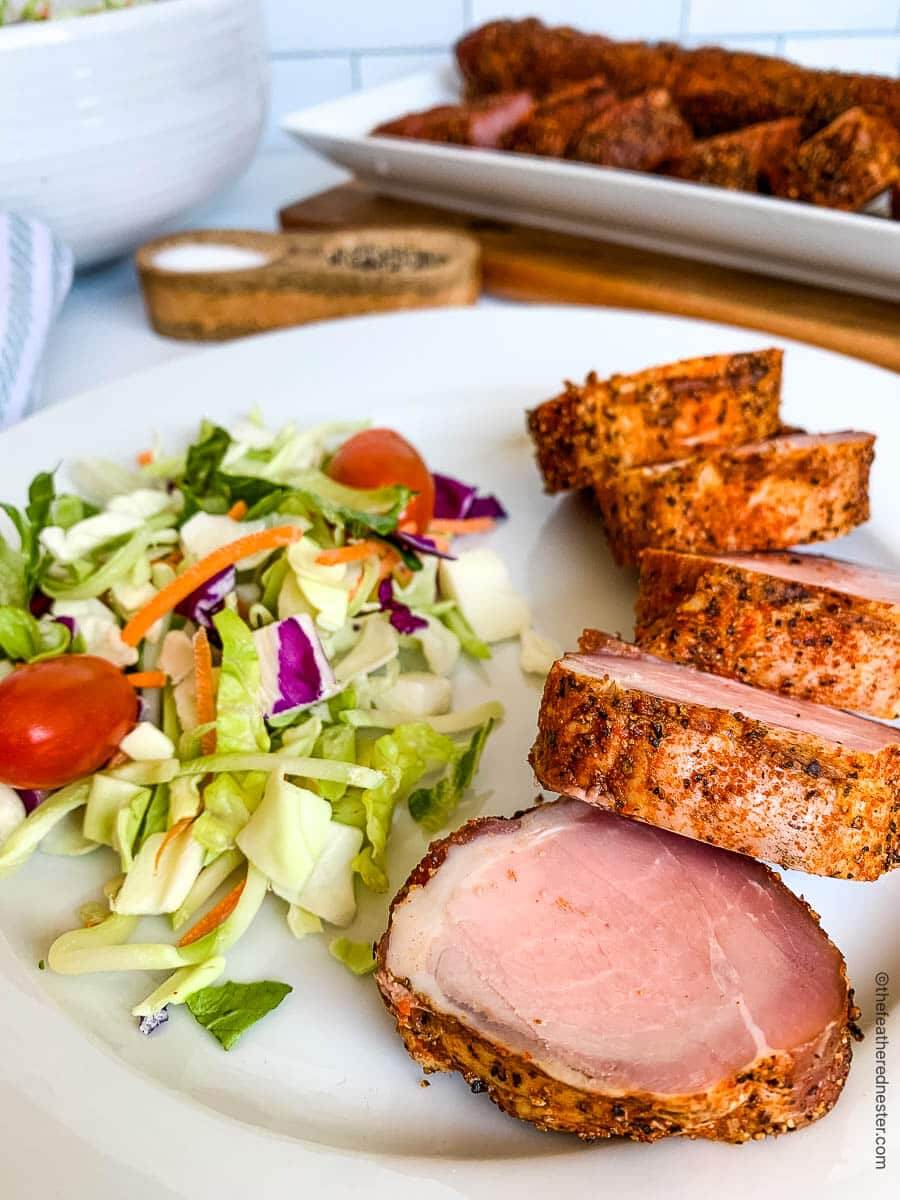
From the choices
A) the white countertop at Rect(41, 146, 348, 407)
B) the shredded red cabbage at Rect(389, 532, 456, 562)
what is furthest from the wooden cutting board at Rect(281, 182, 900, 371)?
the shredded red cabbage at Rect(389, 532, 456, 562)

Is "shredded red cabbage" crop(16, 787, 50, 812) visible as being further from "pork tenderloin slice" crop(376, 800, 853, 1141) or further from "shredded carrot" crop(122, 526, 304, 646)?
"pork tenderloin slice" crop(376, 800, 853, 1141)

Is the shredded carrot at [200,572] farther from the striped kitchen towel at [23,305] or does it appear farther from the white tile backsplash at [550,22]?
the white tile backsplash at [550,22]

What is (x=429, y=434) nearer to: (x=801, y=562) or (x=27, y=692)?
(x=801, y=562)

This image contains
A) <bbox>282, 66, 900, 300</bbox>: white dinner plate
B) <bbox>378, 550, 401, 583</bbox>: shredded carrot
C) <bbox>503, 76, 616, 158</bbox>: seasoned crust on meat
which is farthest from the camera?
<bbox>503, 76, 616, 158</bbox>: seasoned crust on meat

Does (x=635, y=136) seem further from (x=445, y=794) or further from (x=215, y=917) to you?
(x=215, y=917)

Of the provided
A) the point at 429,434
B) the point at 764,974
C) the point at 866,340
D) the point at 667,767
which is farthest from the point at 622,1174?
the point at 866,340
